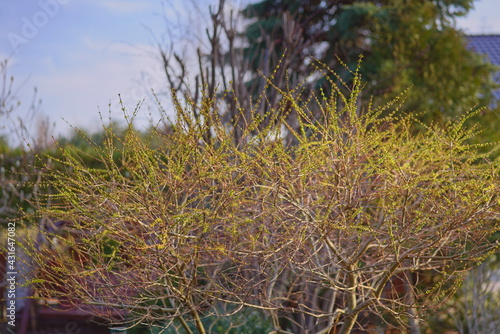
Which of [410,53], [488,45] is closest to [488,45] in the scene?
[488,45]

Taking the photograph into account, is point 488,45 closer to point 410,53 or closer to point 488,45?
point 488,45

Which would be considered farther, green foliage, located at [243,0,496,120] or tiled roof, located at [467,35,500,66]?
tiled roof, located at [467,35,500,66]

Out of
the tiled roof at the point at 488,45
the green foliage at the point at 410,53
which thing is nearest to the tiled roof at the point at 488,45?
the tiled roof at the point at 488,45

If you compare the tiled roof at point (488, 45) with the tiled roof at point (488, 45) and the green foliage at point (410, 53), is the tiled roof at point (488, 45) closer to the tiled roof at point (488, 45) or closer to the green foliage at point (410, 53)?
the tiled roof at point (488, 45)

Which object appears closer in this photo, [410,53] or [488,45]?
[410,53]

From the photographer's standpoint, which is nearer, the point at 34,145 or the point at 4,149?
the point at 34,145

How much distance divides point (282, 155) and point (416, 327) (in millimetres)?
4184

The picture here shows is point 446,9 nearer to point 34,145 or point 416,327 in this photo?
point 416,327

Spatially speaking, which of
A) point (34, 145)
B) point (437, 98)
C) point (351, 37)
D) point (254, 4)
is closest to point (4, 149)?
point (34, 145)

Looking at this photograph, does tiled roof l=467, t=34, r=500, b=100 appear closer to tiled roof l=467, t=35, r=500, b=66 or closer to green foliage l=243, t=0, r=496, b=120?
tiled roof l=467, t=35, r=500, b=66

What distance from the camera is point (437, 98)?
9344 mm

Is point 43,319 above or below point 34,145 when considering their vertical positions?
below

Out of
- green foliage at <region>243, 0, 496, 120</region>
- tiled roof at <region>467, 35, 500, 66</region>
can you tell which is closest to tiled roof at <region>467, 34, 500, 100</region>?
tiled roof at <region>467, 35, 500, 66</region>

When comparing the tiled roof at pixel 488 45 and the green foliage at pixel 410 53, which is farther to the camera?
the tiled roof at pixel 488 45
